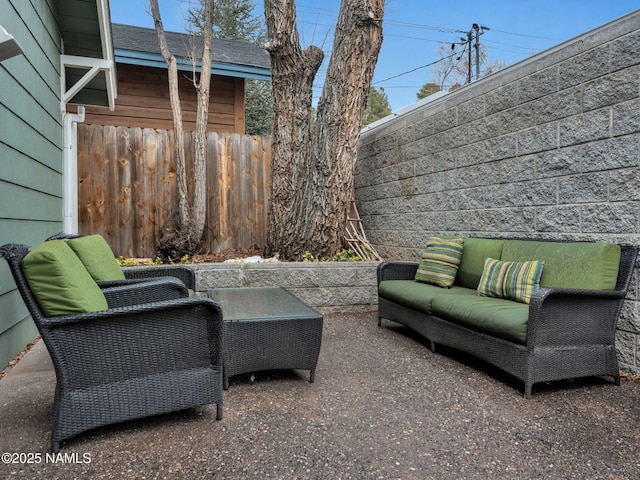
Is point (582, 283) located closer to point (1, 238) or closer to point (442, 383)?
point (442, 383)

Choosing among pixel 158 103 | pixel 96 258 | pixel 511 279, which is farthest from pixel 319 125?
pixel 158 103

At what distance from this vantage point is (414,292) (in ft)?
11.5

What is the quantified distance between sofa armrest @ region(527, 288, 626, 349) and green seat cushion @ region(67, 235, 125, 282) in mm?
2538

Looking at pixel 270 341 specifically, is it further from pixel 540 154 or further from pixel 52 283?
pixel 540 154

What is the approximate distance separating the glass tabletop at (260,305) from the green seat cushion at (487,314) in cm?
97

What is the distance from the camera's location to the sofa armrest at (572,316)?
2.38 m

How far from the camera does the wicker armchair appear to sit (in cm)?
180

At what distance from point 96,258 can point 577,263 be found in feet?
9.79

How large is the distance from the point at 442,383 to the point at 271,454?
1243 mm

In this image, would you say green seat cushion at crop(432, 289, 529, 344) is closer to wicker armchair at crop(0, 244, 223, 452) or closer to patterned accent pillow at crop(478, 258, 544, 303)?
patterned accent pillow at crop(478, 258, 544, 303)

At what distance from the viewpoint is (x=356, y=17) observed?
4691mm

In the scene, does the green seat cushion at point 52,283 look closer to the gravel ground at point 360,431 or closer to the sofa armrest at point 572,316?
the gravel ground at point 360,431

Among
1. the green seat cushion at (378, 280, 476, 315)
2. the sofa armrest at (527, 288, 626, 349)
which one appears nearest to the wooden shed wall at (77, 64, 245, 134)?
the green seat cushion at (378, 280, 476, 315)

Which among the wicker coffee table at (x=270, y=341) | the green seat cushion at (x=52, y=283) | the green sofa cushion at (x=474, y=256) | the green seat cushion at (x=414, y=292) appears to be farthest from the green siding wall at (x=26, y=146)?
the green sofa cushion at (x=474, y=256)
